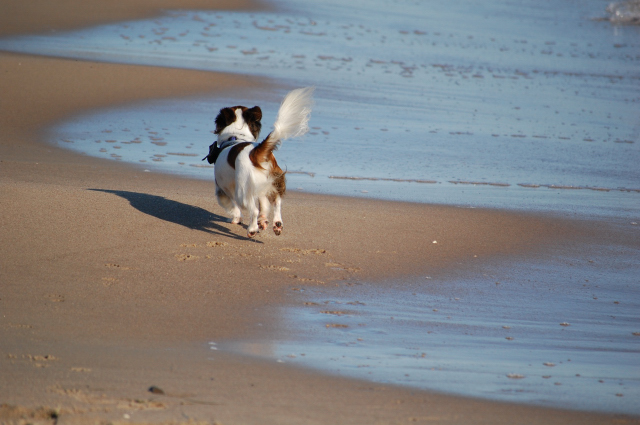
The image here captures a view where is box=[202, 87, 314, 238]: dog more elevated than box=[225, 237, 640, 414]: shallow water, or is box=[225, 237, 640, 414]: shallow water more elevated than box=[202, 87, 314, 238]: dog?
box=[202, 87, 314, 238]: dog

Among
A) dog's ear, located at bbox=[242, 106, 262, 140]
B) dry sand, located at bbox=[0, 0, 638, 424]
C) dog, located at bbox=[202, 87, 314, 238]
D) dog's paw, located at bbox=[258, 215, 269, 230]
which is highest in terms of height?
dog's ear, located at bbox=[242, 106, 262, 140]

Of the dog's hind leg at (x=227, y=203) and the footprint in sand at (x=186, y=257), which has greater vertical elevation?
the dog's hind leg at (x=227, y=203)

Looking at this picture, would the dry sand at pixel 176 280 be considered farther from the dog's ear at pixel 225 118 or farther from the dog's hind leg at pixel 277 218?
the dog's ear at pixel 225 118

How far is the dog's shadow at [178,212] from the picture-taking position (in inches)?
270

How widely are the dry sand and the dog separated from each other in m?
0.30

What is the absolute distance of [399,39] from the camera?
21.7 metres

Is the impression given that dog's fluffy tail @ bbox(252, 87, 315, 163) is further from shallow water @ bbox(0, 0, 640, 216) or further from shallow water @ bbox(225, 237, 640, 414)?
shallow water @ bbox(0, 0, 640, 216)

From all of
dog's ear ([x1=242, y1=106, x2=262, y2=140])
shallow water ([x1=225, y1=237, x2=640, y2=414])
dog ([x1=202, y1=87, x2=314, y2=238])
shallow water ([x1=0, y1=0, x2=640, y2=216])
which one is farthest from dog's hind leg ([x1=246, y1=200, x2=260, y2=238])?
shallow water ([x1=0, y1=0, x2=640, y2=216])

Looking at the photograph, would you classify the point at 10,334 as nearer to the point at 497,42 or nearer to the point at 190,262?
the point at 190,262

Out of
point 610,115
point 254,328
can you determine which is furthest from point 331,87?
point 254,328

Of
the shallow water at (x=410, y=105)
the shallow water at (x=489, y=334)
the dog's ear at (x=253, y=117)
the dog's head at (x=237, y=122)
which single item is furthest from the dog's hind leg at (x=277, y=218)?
the shallow water at (x=410, y=105)

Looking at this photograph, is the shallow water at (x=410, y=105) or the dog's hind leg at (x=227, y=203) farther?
the shallow water at (x=410, y=105)

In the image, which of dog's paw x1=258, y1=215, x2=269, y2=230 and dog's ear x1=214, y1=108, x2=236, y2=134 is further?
dog's ear x1=214, y1=108, x2=236, y2=134

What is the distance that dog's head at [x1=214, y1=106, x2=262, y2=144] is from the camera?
7039 millimetres
